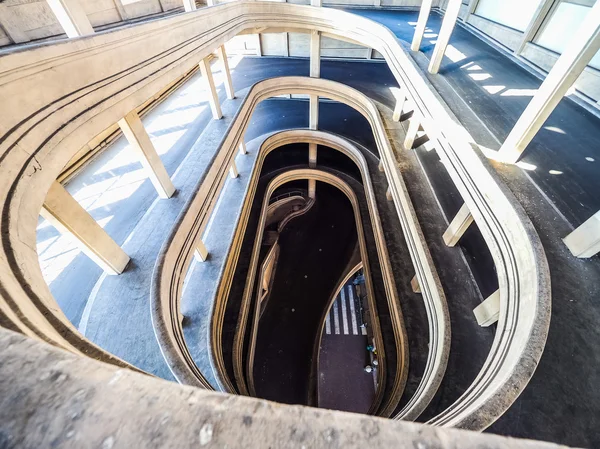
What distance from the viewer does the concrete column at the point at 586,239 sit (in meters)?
3.49

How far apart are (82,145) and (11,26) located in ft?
11.5

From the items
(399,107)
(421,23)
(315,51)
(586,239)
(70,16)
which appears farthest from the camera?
(315,51)

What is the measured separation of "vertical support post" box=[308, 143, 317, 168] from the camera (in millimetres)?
16016

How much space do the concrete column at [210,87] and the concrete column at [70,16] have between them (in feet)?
14.2

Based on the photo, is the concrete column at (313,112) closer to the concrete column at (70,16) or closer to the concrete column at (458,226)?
the concrete column at (458,226)

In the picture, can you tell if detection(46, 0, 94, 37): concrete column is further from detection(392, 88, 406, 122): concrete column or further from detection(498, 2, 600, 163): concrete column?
detection(392, 88, 406, 122): concrete column

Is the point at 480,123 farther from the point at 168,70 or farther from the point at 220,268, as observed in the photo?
the point at 220,268

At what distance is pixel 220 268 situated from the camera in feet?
31.2

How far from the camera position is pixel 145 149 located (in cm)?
566

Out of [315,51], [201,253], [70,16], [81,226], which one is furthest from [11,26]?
[315,51]

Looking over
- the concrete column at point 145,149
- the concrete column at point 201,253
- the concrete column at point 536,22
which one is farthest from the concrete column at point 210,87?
the concrete column at point 536,22

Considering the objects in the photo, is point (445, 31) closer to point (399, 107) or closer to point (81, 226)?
point (399, 107)

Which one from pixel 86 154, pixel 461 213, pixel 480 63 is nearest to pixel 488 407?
pixel 461 213

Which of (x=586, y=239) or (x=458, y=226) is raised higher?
(x=586, y=239)
